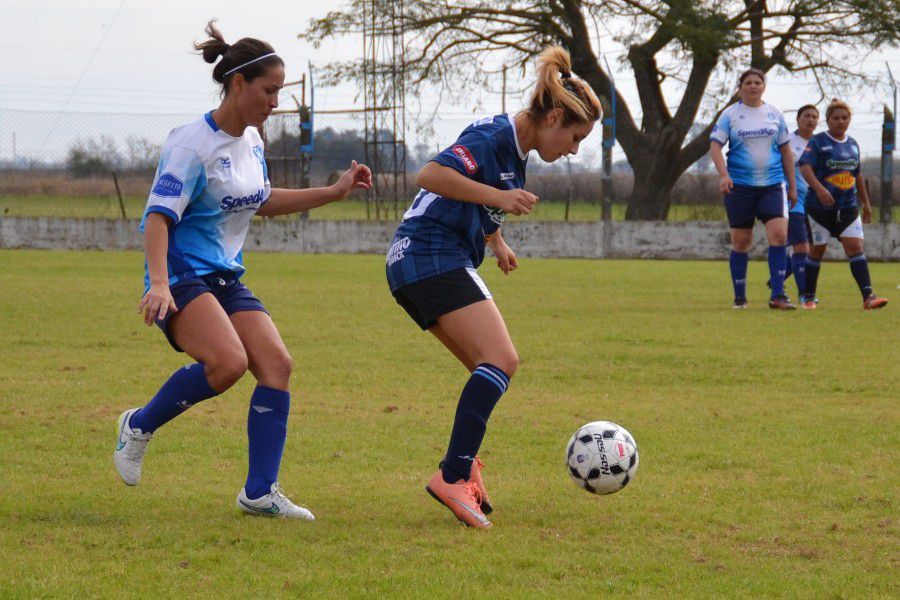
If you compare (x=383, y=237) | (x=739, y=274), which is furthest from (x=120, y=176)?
(x=739, y=274)

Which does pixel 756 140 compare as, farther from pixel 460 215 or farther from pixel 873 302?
pixel 460 215

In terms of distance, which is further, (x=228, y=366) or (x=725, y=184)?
(x=725, y=184)

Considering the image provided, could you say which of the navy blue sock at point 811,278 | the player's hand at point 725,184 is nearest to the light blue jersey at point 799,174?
the navy blue sock at point 811,278

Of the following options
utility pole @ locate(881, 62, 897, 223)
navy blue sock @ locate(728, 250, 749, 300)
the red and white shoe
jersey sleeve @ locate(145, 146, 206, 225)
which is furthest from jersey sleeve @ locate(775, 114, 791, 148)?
utility pole @ locate(881, 62, 897, 223)

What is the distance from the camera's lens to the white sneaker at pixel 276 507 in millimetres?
4074

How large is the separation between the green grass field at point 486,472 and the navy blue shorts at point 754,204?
5.27ft

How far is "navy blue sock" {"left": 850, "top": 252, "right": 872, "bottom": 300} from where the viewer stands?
11562mm

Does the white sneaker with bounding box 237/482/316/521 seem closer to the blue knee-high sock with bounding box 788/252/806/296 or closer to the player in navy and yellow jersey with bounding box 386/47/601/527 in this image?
the player in navy and yellow jersey with bounding box 386/47/601/527

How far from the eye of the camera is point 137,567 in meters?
3.48

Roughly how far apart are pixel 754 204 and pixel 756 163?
40 centimetres

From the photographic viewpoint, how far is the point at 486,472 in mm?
4781

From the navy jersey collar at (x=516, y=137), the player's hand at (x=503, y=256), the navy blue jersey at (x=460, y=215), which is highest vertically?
the navy jersey collar at (x=516, y=137)

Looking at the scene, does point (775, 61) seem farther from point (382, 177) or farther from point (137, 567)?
point (137, 567)

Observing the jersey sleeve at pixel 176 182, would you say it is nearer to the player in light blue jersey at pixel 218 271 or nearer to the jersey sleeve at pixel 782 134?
the player in light blue jersey at pixel 218 271
